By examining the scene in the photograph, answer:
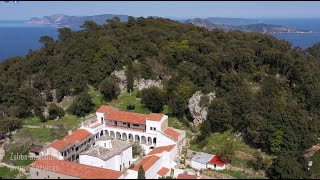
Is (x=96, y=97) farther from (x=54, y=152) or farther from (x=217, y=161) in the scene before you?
(x=217, y=161)

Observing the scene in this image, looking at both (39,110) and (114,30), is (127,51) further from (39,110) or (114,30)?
(39,110)

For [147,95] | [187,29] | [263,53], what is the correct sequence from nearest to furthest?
[147,95]
[263,53]
[187,29]

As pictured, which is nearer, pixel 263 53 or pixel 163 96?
pixel 163 96

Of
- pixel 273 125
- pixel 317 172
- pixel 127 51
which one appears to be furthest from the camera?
pixel 127 51

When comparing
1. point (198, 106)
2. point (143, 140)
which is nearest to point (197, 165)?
point (143, 140)

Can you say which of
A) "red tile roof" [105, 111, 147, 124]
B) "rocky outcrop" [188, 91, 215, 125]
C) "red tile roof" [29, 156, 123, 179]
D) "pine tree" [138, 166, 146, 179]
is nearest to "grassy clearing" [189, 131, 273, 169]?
"rocky outcrop" [188, 91, 215, 125]

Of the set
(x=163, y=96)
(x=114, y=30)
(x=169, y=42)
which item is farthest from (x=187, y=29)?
(x=163, y=96)

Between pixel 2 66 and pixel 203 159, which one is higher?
pixel 2 66
